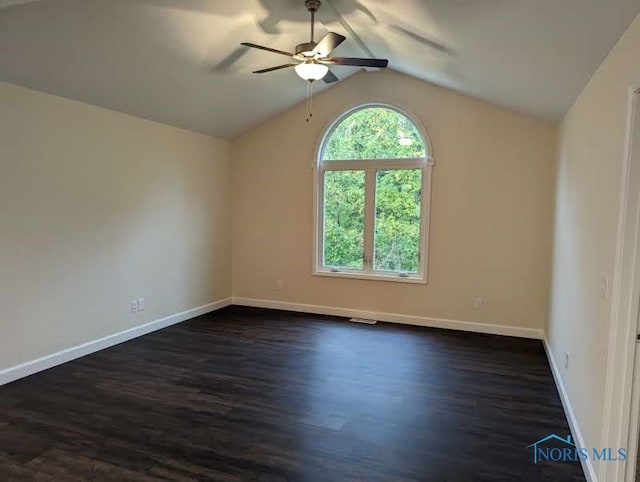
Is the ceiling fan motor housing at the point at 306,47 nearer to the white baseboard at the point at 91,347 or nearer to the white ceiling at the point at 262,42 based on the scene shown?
the white ceiling at the point at 262,42

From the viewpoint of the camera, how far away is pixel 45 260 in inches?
148

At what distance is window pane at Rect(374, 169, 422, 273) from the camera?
17.6ft

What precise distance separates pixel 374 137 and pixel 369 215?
0.97 m

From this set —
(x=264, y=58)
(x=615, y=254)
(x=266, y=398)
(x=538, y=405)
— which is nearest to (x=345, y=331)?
(x=266, y=398)

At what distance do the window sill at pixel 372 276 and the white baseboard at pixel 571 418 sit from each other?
5.41 ft

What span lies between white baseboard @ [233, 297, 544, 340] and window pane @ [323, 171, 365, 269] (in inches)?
23.7

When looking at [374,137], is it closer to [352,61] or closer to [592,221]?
[352,61]

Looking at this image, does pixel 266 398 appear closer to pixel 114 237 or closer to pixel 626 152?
pixel 114 237

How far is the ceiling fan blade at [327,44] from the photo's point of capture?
296 centimetres

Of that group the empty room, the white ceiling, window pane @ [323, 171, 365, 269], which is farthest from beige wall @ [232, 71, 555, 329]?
the white ceiling

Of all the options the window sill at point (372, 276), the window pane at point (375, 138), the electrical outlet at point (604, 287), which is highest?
the window pane at point (375, 138)

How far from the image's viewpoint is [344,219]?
575cm

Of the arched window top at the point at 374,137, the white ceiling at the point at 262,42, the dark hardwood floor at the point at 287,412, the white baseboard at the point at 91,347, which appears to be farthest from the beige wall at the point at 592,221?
the white baseboard at the point at 91,347

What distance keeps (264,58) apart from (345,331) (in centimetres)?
301
